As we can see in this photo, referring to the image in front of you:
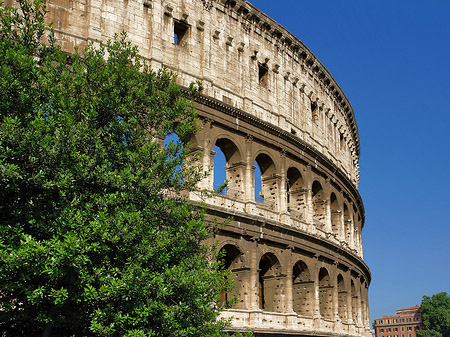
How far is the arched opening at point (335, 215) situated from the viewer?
1142 inches

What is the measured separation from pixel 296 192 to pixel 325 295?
16.5ft

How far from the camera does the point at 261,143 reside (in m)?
22.9

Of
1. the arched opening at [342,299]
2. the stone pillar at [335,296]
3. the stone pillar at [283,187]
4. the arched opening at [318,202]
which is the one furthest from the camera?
the arched opening at [342,299]

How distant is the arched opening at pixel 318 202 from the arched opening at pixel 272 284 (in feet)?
17.9

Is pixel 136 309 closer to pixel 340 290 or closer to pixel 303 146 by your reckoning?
pixel 303 146

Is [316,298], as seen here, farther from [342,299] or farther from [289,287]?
[342,299]

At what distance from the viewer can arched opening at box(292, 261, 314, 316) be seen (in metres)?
23.5

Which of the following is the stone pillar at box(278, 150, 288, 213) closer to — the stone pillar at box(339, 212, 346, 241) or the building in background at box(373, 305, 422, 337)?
the stone pillar at box(339, 212, 346, 241)

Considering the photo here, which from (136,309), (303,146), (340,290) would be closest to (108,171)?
(136,309)

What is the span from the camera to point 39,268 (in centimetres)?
1059

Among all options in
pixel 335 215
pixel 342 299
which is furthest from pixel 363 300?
pixel 335 215

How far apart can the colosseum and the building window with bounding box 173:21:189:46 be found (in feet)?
0.14

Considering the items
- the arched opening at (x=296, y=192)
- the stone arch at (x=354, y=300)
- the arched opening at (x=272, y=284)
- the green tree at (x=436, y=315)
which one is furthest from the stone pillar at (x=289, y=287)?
the green tree at (x=436, y=315)

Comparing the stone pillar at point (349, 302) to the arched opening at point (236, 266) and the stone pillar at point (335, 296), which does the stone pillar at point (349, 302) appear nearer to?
the stone pillar at point (335, 296)
